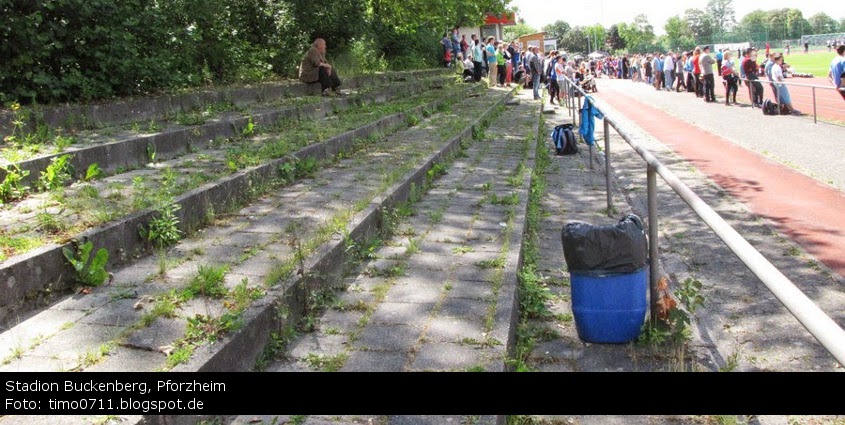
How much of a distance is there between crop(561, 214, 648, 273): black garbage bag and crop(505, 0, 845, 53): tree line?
307 feet

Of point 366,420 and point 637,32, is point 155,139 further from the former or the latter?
point 637,32

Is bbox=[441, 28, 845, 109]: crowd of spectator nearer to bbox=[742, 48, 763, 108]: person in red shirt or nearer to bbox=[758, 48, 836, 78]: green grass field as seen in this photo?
bbox=[742, 48, 763, 108]: person in red shirt

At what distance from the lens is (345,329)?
4285 millimetres

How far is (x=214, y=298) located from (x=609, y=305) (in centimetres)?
243

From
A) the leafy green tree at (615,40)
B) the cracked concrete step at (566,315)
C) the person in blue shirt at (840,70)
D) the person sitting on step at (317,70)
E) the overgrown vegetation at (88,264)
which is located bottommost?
the cracked concrete step at (566,315)

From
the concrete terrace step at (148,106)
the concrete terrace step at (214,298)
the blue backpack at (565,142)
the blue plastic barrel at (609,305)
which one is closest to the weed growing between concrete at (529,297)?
the blue plastic barrel at (609,305)

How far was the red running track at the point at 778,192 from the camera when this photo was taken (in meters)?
7.57

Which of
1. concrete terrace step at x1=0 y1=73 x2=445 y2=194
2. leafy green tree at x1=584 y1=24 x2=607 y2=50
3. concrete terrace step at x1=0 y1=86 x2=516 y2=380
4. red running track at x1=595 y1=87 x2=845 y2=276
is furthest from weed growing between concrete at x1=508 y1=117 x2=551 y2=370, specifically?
leafy green tree at x1=584 y1=24 x2=607 y2=50

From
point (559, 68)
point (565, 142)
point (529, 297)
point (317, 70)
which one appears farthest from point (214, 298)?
point (559, 68)

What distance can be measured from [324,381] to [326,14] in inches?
664

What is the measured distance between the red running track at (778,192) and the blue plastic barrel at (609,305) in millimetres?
2820

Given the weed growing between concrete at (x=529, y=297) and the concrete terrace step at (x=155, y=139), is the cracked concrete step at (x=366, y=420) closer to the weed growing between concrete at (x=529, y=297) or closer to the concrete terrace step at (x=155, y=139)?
the weed growing between concrete at (x=529, y=297)

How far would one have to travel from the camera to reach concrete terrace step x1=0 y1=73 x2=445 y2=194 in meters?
6.14

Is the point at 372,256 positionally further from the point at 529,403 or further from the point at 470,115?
the point at 470,115
